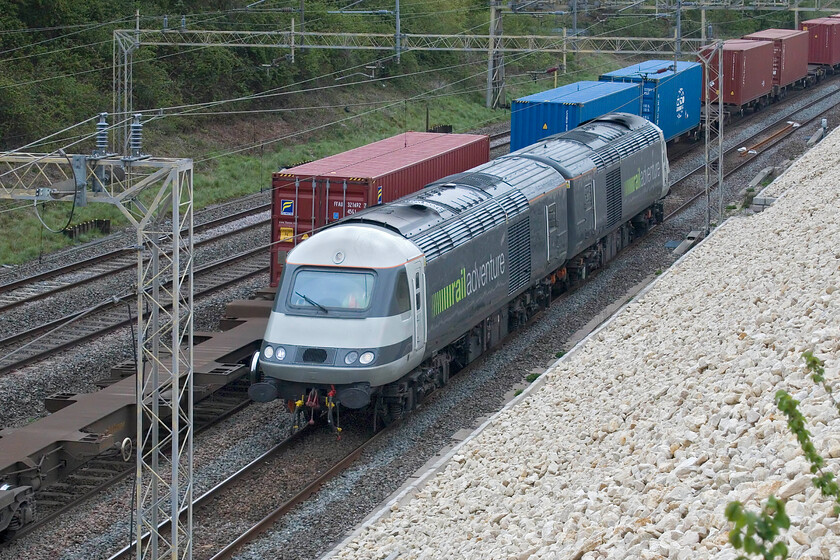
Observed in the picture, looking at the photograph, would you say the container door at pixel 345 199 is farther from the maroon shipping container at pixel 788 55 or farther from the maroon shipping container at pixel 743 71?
the maroon shipping container at pixel 788 55

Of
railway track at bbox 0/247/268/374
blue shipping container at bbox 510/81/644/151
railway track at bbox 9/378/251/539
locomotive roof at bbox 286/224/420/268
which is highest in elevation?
blue shipping container at bbox 510/81/644/151

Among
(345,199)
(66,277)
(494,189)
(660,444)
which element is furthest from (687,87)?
(660,444)

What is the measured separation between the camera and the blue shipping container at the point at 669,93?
37.2 metres

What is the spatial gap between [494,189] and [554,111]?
38.6 feet

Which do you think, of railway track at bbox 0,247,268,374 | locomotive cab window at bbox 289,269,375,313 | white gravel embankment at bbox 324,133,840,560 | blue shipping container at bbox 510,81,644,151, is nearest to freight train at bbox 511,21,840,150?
blue shipping container at bbox 510,81,644,151

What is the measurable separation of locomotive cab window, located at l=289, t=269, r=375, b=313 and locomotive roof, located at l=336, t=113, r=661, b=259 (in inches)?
48.3

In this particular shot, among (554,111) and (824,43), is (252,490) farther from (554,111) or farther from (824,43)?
(824,43)

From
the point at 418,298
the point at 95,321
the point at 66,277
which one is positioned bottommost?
the point at 95,321

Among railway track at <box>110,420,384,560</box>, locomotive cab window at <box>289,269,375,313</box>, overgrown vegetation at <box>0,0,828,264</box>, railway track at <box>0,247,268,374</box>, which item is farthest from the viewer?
overgrown vegetation at <box>0,0,828,264</box>

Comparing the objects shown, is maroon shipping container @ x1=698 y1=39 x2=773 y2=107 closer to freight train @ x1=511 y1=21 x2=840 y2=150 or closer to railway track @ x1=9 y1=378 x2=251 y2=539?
freight train @ x1=511 y1=21 x2=840 y2=150

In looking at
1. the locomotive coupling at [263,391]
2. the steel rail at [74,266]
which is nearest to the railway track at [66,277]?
the steel rail at [74,266]

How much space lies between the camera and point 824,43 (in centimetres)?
6119

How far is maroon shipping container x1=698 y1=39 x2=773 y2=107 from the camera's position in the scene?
45.3m

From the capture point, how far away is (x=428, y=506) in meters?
13.6
